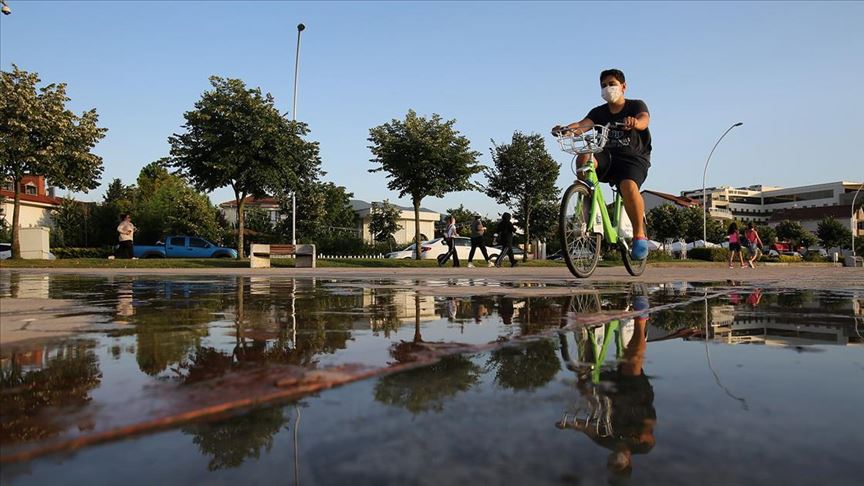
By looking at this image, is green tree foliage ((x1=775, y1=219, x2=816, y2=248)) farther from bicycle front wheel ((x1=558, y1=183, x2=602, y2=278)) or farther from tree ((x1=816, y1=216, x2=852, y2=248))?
bicycle front wheel ((x1=558, y1=183, x2=602, y2=278))

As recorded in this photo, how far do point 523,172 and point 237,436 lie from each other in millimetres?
34311

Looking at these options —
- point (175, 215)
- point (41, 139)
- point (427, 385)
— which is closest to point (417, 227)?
point (41, 139)

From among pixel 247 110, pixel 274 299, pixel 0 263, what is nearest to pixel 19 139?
pixel 0 263

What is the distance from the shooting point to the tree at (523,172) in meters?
34.6

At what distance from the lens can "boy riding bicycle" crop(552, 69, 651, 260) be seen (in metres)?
6.68

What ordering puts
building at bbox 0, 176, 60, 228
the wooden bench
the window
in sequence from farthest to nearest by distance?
Result: building at bbox 0, 176, 60, 228
the window
the wooden bench

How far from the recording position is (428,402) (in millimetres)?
1657

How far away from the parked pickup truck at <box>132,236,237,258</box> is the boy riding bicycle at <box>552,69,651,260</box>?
30.5 meters

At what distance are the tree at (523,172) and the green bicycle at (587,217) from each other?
89.5ft

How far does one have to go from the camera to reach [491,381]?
192 cm

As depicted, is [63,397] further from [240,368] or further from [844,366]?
[844,366]

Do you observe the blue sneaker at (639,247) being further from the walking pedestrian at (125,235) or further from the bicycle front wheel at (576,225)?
the walking pedestrian at (125,235)

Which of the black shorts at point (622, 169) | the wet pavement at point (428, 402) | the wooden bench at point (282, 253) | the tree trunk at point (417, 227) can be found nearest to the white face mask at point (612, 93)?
the black shorts at point (622, 169)

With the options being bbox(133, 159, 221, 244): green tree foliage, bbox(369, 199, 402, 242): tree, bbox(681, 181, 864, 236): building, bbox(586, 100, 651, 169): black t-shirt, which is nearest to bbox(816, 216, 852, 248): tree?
bbox(681, 181, 864, 236): building
